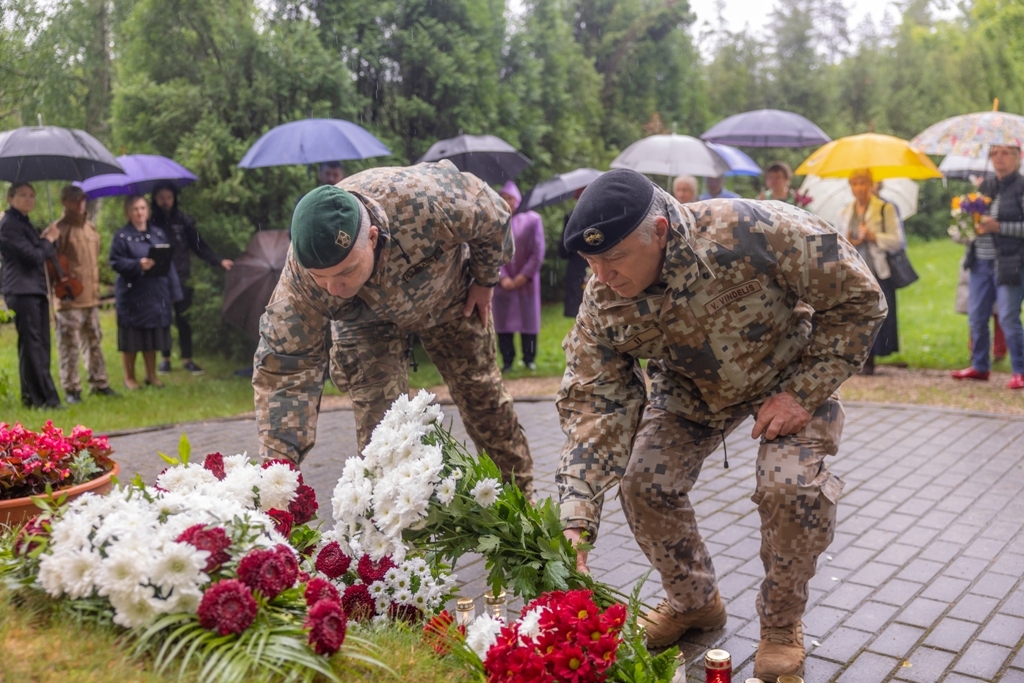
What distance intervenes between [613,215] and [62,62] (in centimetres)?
1035

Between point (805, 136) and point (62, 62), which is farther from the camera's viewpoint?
point (805, 136)

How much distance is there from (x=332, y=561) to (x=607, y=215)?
1.31 m

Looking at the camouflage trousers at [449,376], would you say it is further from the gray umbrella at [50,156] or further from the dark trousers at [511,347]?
the dark trousers at [511,347]

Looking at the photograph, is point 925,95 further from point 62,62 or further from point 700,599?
point 700,599

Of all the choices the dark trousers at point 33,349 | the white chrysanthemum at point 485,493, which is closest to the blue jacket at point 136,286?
the dark trousers at point 33,349

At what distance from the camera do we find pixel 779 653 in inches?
139

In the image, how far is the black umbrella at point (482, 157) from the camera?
1015 centimetres

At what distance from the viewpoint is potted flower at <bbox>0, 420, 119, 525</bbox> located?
12.2ft

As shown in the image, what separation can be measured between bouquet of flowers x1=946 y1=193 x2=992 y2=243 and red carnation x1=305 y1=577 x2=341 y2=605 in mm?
8296

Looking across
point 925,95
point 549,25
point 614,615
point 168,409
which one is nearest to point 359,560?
point 614,615

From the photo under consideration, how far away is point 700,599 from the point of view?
150 inches

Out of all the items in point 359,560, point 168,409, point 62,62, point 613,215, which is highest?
point 62,62

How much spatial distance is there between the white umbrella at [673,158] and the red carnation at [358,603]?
8173 mm

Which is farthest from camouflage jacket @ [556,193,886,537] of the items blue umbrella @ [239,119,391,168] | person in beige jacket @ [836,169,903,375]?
person in beige jacket @ [836,169,903,375]
